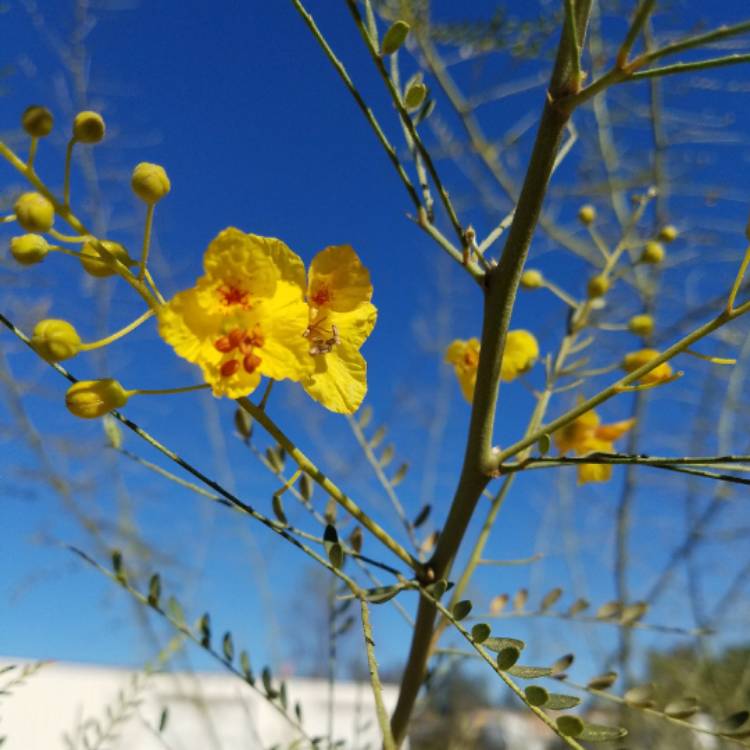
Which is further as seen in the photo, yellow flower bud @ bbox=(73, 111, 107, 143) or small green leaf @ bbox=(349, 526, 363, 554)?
small green leaf @ bbox=(349, 526, 363, 554)

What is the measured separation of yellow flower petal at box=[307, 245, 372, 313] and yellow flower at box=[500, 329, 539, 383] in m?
0.38

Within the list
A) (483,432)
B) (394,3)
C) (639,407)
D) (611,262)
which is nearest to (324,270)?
(483,432)

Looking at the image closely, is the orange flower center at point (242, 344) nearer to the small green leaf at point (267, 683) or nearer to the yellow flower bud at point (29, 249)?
the yellow flower bud at point (29, 249)

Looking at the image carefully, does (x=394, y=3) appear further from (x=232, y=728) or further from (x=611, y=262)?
(x=232, y=728)

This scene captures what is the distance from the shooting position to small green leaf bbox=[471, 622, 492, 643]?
26.3 inches

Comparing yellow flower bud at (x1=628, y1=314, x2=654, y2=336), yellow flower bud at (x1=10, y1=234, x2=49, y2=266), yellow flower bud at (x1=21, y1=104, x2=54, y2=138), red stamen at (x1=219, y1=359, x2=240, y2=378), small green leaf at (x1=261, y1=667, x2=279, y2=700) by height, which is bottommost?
small green leaf at (x1=261, y1=667, x2=279, y2=700)

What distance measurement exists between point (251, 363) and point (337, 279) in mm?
175

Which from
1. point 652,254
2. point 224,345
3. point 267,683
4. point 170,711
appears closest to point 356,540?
point 267,683

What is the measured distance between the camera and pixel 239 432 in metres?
1.05

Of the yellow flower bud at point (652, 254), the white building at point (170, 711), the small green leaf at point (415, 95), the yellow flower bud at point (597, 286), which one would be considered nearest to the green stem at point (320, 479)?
the small green leaf at point (415, 95)

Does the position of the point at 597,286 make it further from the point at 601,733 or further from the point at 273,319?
the point at 601,733

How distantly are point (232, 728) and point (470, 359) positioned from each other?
13.7 ft

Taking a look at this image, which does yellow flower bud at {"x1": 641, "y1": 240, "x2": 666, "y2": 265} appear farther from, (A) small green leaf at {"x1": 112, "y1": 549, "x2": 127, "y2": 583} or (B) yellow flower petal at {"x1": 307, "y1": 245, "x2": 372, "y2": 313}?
(A) small green leaf at {"x1": 112, "y1": 549, "x2": 127, "y2": 583}

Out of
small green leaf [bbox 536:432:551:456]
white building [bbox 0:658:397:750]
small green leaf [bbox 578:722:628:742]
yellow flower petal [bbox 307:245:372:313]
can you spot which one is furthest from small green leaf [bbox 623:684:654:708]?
white building [bbox 0:658:397:750]
